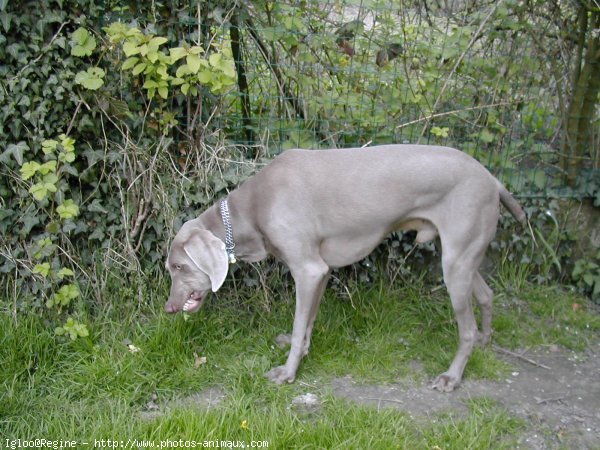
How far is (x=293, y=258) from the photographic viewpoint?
11.8 feet

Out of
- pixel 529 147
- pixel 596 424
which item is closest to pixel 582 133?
pixel 529 147

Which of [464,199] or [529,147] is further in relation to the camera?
[529,147]

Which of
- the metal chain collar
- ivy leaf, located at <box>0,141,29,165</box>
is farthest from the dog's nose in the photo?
ivy leaf, located at <box>0,141,29,165</box>

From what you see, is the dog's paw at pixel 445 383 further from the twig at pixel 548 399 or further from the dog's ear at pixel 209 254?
the dog's ear at pixel 209 254

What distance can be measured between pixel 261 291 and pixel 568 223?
2.32 metres

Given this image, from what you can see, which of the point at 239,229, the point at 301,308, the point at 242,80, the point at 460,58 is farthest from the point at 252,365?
the point at 460,58

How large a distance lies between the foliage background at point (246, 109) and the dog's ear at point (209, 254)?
2.19 feet

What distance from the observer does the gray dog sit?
3.52 metres

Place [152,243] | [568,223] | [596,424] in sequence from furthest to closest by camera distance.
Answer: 1. [568,223]
2. [152,243]
3. [596,424]

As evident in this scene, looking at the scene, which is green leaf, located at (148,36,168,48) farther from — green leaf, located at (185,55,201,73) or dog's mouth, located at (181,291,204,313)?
dog's mouth, located at (181,291,204,313)

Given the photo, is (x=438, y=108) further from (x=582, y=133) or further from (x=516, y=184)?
(x=582, y=133)

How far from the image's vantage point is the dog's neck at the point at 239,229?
3.70 meters

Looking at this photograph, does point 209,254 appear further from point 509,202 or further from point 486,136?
point 486,136

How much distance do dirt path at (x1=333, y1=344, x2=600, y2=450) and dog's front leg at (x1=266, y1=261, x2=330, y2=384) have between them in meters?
0.28
